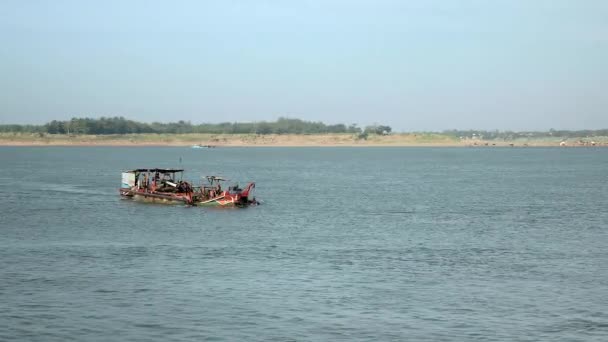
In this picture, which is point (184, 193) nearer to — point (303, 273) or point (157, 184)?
point (157, 184)

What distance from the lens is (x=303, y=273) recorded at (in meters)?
41.6

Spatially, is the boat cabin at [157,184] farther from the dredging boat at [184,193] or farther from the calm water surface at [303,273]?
the calm water surface at [303,273]

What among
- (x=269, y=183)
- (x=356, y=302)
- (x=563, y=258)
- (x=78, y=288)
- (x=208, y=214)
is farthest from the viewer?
(x=269, y=183)

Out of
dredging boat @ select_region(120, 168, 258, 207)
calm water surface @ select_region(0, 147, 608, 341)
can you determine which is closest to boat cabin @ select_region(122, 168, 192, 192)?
dredging boat @ select_region(120, 168, 258, 207)

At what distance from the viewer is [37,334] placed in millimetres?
30344

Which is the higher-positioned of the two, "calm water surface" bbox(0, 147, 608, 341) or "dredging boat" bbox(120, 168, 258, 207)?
"dredging boat" bbox(120, 168, 258, 207)

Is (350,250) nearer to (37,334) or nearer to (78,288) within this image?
(78,288)

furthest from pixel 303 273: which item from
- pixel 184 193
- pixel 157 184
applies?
pixel 157 184

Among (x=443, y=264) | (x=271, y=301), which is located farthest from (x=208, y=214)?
(x=271, y=301)

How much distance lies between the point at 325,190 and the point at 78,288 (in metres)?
66.7

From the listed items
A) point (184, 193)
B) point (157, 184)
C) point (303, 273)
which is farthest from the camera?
point (157, 184)

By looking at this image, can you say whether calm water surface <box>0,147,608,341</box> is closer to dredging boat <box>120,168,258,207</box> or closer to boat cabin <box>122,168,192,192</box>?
dredging boat <box>120,168,258,207</box>

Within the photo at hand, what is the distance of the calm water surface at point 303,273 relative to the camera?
31.6 meters

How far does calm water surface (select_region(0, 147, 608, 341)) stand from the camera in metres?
31.6
